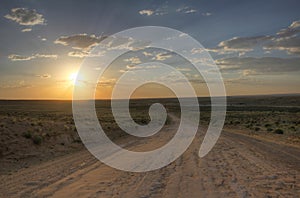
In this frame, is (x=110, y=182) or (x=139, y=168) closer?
(x=110, y=182)

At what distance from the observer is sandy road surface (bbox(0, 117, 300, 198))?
722 cm

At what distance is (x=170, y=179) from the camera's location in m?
8.52

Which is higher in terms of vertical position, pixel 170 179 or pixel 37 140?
pixel 37 140

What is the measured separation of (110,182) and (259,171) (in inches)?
195

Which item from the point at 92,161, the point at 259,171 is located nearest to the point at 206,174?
the point at 259,171

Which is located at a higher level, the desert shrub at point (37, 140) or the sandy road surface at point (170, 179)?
the desert shrub at point (37, 140)

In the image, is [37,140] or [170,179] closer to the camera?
[170,179]

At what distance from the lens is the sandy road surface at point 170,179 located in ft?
23.7

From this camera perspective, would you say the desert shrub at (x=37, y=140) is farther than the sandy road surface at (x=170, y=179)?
Yes

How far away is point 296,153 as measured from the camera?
13.7 m

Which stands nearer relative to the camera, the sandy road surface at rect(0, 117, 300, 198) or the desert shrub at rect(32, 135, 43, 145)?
the sandy road surface at rect(0, 117, 300, 198)

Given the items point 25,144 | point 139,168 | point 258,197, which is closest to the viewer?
point 258,197

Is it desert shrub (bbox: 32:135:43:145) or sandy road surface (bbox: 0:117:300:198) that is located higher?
desert shrub (bbox: 32:135:43:145)

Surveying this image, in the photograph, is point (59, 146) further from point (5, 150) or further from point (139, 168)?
point (139, 168)
